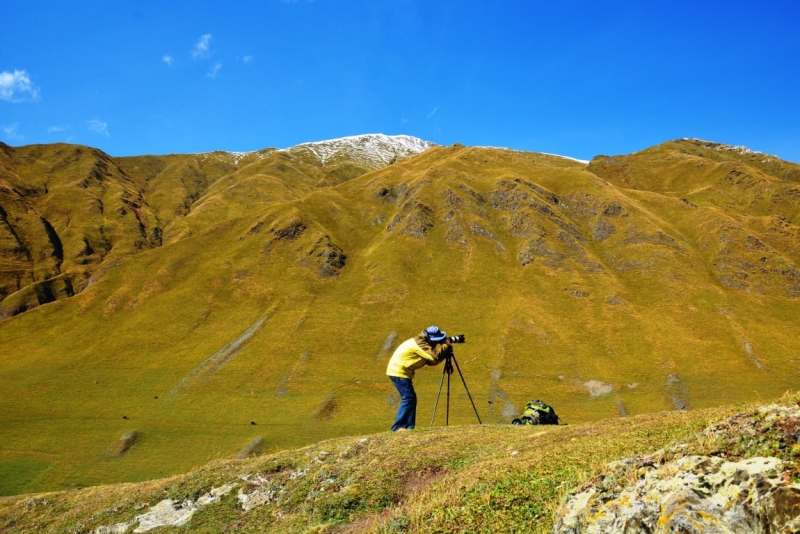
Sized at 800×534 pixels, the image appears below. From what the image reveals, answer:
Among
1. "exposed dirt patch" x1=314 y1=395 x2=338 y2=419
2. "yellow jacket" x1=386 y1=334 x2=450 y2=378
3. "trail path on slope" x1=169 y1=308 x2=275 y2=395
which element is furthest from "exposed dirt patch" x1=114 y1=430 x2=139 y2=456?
"yellow jacket" x1=386 y1=334 x2=450 y2=378

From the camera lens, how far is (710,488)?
5832 millimetres

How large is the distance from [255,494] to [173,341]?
121 meters

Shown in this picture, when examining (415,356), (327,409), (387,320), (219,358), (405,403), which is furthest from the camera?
(387,320)

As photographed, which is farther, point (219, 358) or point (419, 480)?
point (219, 358)

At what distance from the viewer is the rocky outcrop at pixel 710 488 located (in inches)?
205

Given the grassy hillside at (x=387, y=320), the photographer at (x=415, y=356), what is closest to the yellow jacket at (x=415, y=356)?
the photographer at (x=415, y=356)

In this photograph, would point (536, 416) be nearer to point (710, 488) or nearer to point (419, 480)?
point (419, 480)

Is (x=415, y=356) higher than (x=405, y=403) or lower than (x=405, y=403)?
higher

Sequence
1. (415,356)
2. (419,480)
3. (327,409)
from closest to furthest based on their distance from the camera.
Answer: (419,480)
(415,356)
(327,409)

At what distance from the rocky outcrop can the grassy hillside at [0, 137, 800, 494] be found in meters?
77.4

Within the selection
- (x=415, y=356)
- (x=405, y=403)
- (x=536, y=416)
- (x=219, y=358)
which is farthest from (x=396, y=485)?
(x=219, y=358)

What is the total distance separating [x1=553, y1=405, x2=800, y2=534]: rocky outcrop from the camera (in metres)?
5.20

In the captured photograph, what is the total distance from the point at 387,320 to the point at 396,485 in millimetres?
113717

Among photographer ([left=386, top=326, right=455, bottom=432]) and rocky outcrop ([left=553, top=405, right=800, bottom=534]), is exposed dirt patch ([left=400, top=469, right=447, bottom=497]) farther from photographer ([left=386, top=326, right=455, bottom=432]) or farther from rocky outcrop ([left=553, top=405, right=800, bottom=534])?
photographer ([left=386, top=326, right=455, bottom=432])
